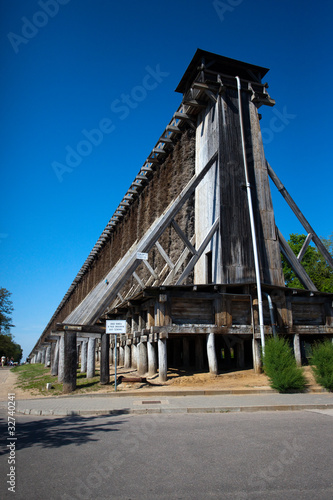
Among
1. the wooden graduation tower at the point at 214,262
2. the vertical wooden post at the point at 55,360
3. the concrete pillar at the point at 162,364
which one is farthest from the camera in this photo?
the vertical wooden post at the point at 55,360

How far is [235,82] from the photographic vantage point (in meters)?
18.0

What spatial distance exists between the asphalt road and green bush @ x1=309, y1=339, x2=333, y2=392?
3968mm

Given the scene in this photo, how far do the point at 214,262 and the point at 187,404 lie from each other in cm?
767

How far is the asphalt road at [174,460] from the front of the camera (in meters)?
3.42

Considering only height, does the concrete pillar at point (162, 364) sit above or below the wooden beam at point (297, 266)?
below

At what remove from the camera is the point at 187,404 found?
849cm

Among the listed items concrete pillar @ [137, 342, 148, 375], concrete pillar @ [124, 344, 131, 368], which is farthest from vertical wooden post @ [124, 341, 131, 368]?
concrete pillar @ [137, 342, 148, 375]

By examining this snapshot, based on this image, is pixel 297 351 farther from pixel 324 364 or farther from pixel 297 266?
pixel 297 266

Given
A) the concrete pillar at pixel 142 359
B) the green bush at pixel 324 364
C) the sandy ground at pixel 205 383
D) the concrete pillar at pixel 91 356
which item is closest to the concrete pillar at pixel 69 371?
the sandy ground at pixel 205 383

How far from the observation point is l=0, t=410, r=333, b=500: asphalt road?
342cm

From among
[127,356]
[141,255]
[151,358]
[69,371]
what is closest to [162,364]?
[151,358]

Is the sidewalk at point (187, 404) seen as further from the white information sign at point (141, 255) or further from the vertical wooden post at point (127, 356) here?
Answer: the vertical wooden post at point (127, 356)

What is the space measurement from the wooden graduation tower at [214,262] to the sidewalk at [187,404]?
6.83 ft

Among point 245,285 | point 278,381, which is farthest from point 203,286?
point 278,381
